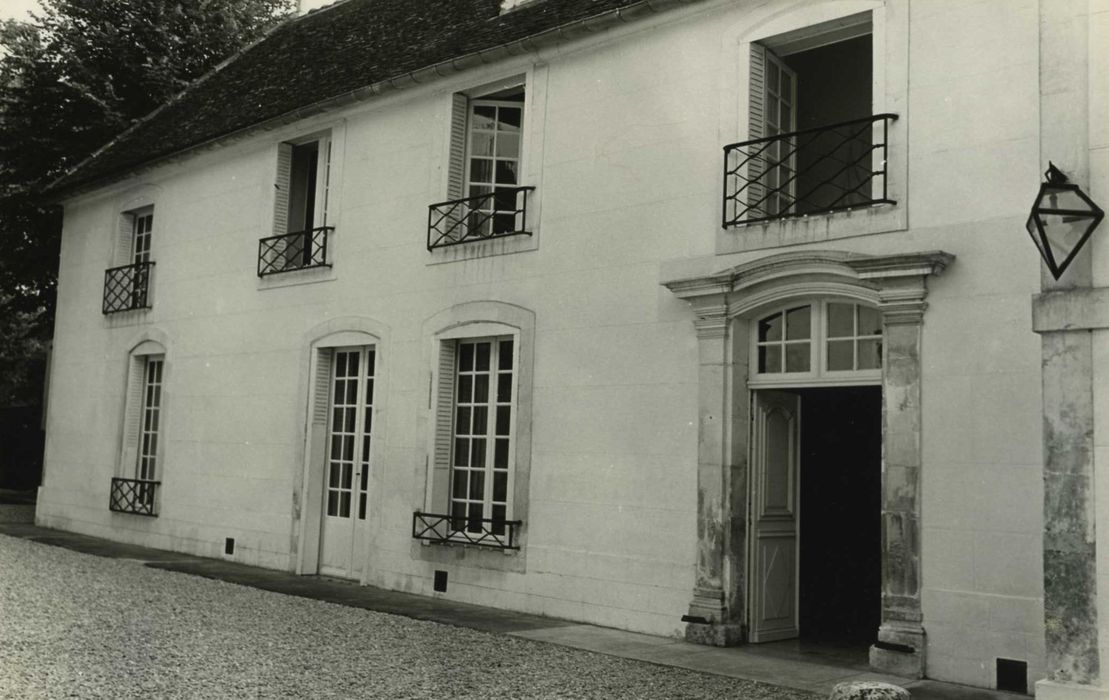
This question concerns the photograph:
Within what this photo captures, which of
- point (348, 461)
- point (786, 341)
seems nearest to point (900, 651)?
point (786, 341)

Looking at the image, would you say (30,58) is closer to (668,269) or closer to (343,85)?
(343,85)

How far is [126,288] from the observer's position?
14.7 metres

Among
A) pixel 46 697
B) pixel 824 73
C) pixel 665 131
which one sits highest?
pixel 824 73

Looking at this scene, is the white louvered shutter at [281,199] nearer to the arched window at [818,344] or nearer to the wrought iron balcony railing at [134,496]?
the wrought iron balcony railing at [134,496]

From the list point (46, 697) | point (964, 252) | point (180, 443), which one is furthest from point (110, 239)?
point (964, 252)

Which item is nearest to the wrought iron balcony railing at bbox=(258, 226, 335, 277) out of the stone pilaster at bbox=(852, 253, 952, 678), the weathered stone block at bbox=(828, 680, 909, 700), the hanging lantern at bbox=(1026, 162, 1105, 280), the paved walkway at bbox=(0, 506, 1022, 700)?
the paved walkway at bbox=(0, 506, 1022, 700)

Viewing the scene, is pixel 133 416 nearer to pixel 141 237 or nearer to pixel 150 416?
pixel 150 416

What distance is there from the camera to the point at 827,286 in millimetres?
7430

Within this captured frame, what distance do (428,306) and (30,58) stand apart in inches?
422

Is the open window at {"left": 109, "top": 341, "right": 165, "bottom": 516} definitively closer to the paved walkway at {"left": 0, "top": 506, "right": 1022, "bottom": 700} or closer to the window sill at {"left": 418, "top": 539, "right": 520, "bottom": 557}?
the paved walkway at {"left": 0, "top": 506, "right": 1022, "bottom": 700}

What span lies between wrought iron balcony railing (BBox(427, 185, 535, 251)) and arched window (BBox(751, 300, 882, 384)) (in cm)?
295

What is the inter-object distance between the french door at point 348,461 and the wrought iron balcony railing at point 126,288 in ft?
13.9

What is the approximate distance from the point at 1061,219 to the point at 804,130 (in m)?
2.99

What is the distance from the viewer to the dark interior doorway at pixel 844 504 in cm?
943
